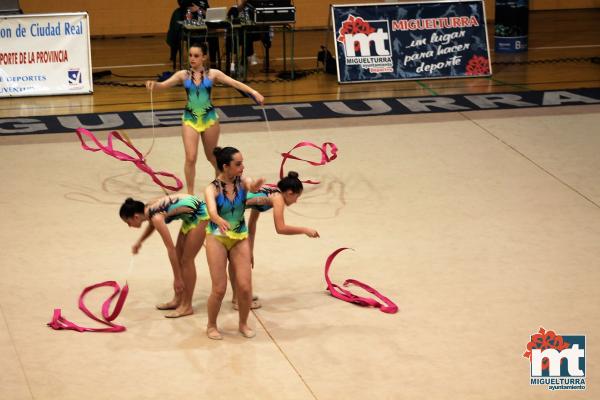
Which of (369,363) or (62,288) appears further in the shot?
(62,288)

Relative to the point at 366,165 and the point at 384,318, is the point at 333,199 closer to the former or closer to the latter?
the point at 366,165

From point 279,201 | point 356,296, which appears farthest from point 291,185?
point 356,296

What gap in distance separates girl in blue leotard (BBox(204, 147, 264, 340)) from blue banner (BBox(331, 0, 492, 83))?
27.5ft

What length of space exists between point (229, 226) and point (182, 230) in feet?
2.22

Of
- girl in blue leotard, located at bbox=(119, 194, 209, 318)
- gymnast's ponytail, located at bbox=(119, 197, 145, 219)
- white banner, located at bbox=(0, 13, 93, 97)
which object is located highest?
white banner, located at bbox=(0, 13, 93, 97)

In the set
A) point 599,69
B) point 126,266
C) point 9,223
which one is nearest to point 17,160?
point 9,223

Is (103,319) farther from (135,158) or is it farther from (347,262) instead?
(135,158)

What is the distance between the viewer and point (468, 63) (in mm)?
15531

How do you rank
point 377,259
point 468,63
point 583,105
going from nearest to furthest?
point 377,259 < point 583,105 < point 468,63

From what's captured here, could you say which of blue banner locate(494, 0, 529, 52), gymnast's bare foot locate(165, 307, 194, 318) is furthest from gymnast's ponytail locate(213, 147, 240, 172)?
blue banner locate(494, 0, 529, 52)

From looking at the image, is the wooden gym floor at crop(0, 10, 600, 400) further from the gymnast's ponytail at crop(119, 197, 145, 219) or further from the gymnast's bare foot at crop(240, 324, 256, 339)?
the gymnast's ponytail at crop(119, 197, 145, 219)

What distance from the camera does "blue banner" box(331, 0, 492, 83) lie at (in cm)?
1517

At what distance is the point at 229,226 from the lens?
6910 millimetres

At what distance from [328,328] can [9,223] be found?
3.76 m
